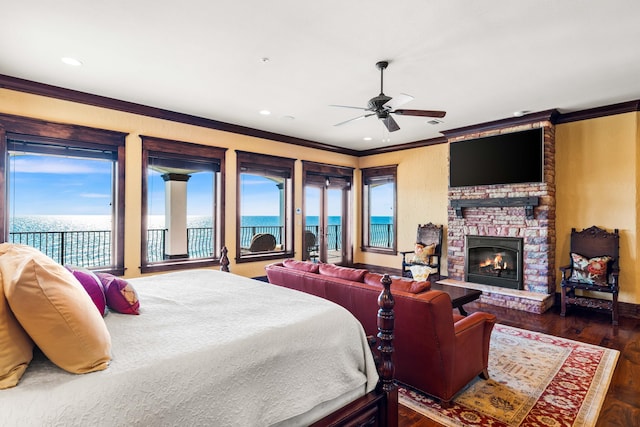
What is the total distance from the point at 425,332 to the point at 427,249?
4.35m

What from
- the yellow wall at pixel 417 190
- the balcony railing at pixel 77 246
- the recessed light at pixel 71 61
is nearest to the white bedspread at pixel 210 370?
the recessed light at pixel 71 61

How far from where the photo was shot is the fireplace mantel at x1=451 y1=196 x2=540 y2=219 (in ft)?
16.9

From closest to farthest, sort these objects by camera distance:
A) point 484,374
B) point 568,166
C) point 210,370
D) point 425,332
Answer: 1. point 210,370
2. point 425,332
3. point 484,374
4. point 568,166

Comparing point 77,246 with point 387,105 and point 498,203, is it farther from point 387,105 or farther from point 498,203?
point 498,203

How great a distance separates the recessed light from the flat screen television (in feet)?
18.1

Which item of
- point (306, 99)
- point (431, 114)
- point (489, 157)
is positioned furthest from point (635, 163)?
point (306, 99)

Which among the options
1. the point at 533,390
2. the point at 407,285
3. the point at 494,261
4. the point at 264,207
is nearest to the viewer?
the point at 407,285

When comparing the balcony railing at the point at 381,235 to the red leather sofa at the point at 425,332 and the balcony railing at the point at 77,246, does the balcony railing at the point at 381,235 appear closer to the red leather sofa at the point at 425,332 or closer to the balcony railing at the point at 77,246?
the red leather sofa at the point at 425,332

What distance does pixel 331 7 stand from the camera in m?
2.51

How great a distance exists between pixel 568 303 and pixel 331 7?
5.09 m

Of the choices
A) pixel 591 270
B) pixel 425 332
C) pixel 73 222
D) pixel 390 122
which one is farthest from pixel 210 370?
pixel 591 270

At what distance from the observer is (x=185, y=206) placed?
18.8ft

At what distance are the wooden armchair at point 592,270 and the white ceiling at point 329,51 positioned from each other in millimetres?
1858

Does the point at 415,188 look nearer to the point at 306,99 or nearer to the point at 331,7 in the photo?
the point at 306,99
